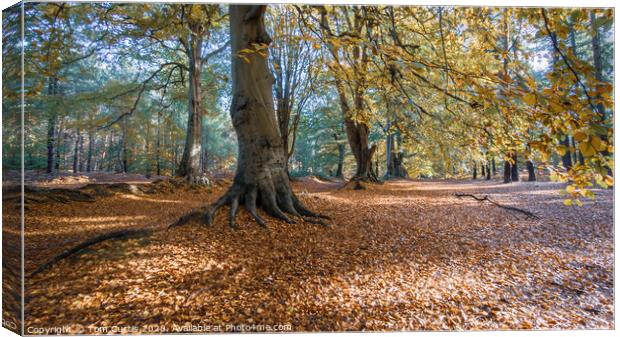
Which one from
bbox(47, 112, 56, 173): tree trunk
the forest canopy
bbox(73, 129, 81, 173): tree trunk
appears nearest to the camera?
the forest canopy

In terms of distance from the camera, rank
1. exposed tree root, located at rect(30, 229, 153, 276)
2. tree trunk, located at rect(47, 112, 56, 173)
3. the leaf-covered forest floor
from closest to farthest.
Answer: the leaf-covered forest floor, exposed tree root, located at rect(30, 229, 153, 276), tree trunk, located at rect(47, 112, 56, 173)

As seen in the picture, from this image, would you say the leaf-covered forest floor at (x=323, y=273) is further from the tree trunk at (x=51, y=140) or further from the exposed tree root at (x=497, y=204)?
the tree trunk at (x=51, y=140)

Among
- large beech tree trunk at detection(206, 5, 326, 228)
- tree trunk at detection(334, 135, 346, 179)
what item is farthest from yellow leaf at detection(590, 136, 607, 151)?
tree trunk at detection(334, 135, 346, 179)

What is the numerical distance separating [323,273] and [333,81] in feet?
8.45

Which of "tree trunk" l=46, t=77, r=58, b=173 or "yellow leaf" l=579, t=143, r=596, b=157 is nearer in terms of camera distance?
"yellow leaf" l=579, t=143, r=596, b=157

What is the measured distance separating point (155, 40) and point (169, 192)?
1.51 m

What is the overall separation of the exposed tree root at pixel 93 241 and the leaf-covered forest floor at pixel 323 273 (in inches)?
1.6

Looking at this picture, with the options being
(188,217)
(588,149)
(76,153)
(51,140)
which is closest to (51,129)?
(51,140)

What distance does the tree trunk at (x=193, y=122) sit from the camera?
301cm

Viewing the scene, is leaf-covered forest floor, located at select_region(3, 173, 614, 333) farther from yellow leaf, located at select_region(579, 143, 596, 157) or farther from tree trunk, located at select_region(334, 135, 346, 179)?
tree trunk, located at select_region(334, 135, 346, 179)

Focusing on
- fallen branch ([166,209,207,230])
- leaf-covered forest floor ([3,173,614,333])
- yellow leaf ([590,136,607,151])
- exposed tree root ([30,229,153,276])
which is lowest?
leaf-covered forest floor ([3,173,614,333])

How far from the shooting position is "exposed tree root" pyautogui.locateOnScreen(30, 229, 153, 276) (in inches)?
65.1

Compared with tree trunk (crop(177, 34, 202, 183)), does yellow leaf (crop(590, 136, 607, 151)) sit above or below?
below

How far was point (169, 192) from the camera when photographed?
293 centimetres
